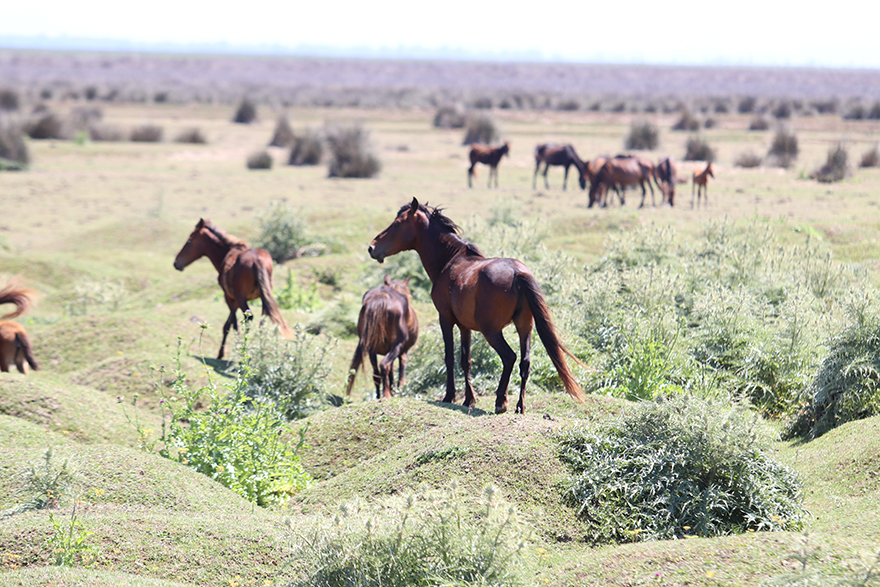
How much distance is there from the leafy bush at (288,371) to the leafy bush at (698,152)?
94.8ft

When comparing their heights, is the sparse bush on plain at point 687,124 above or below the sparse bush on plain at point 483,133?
above

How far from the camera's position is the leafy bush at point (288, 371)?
27.8 feet

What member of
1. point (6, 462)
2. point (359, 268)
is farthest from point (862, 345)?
point (359, 268)

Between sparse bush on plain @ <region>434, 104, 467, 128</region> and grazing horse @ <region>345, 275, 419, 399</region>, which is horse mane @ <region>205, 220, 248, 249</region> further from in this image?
sparse bush on plain @ <region>434, 104, 467, 128</region>

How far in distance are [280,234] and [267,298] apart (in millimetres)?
6195

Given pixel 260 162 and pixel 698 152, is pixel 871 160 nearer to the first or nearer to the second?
pixel 698 152

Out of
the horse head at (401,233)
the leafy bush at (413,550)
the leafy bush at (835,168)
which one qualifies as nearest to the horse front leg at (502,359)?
the horse head at (401,233)

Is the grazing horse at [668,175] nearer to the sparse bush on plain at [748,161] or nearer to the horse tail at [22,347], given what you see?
the sparse bush on plain at [748,161]

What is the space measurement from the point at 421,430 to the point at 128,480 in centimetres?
237

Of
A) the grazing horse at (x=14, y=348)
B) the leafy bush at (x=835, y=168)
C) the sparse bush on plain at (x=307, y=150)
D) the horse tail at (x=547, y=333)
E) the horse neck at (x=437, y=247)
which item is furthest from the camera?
the sparse bush on plain at (x=307, y=150)

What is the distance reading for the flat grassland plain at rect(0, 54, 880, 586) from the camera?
4.55m

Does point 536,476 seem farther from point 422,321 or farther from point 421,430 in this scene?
point 422,321

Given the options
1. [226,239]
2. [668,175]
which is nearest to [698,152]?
[668,175]

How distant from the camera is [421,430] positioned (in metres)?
6.79
